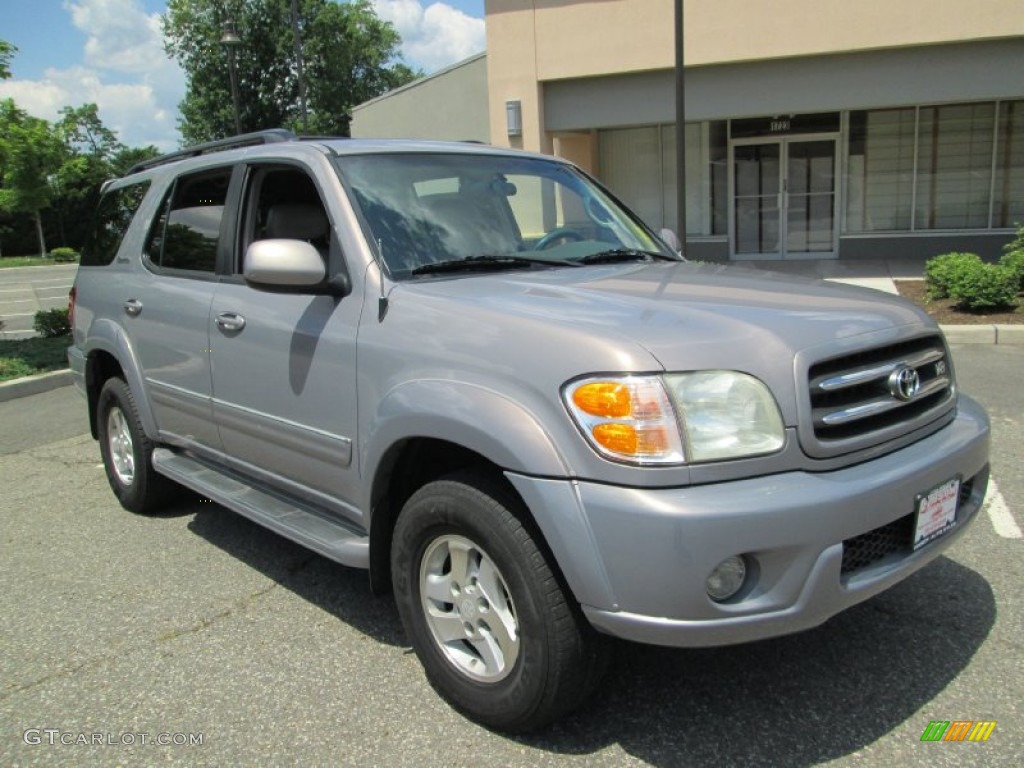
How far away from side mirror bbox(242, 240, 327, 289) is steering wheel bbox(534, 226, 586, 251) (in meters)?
0.98

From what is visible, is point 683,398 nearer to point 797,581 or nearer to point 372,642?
point 797,581

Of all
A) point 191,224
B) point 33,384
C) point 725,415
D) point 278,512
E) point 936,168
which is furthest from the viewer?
point 936,168

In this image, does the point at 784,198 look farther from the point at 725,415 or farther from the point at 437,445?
the point at 725,415

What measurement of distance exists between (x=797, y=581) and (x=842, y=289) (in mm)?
1329

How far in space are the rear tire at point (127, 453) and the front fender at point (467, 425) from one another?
230 cm

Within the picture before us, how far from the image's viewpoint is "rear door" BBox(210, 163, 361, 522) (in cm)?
299

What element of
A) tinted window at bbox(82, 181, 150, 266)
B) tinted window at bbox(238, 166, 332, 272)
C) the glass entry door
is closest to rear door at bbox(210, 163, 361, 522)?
tinted window at bbox(238, 166, 332, 272)

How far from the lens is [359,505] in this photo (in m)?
2.97

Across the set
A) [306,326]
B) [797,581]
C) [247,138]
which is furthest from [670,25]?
[797,581]

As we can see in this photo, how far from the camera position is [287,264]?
2.90 m

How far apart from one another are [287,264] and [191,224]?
1525mm

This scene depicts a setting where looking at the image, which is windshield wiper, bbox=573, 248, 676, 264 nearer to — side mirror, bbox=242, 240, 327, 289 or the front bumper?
side mirror, bbox=242, 240, 327, 289

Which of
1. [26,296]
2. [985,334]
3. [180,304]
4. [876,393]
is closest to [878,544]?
[876,393]

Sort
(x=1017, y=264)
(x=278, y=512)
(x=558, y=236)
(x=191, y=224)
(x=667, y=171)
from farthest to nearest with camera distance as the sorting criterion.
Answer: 1. (x=667, y=171)
2. (x=1017, y=264)
3. (x=191, y=224)
4. (x=558, y=236)
5. (x=278, y=512)
